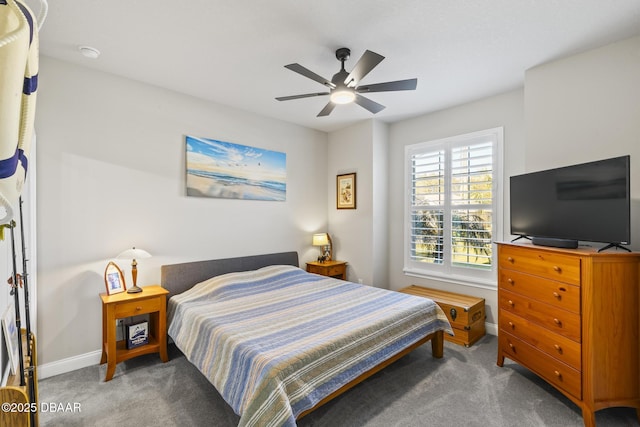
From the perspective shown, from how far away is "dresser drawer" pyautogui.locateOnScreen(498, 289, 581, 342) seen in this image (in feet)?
6.73

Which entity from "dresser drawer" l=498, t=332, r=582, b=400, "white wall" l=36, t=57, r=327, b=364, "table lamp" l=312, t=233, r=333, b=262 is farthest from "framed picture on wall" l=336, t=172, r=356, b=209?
"dresser drawer" l=498, t=332, r=582, b=400

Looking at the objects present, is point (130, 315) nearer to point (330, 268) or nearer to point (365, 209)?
point (330, 268)

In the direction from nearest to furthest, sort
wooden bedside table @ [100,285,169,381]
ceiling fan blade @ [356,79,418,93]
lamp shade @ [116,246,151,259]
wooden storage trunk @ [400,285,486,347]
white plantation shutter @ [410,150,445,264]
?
ceiling fan blade @ [356,79,418,93] < wooden bedside table @ [100,285,169,381] < lamp shade @ [116,246,151,259] < wooden storage trunk @ [400,285,486,347] < white plantation shutter @ [410,150,445,264]

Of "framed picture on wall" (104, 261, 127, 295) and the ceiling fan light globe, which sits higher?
the ceiling fan light globe

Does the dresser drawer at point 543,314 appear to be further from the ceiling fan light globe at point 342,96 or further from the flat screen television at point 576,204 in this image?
the ceiling fan light globe at point 342,96

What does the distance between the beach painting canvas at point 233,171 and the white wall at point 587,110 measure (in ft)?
9.68

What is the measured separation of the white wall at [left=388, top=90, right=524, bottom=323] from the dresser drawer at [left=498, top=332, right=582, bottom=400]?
2.89ft

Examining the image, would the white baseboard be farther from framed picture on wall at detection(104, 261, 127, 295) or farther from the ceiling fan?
the ceiling fan

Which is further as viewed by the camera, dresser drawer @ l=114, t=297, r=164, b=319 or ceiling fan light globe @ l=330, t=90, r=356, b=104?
dresser drawer @ l=114, t=297, r=164, b=319

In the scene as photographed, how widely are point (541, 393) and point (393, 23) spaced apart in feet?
10.00

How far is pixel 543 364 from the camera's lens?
2.28m

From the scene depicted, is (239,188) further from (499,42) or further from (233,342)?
(499,42)

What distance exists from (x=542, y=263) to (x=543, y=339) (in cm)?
59

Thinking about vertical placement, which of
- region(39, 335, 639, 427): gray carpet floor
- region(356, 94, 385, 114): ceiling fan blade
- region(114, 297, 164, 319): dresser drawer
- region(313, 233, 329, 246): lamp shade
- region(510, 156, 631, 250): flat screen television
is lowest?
region(39, 335, 639, 427): gray carpet floor
